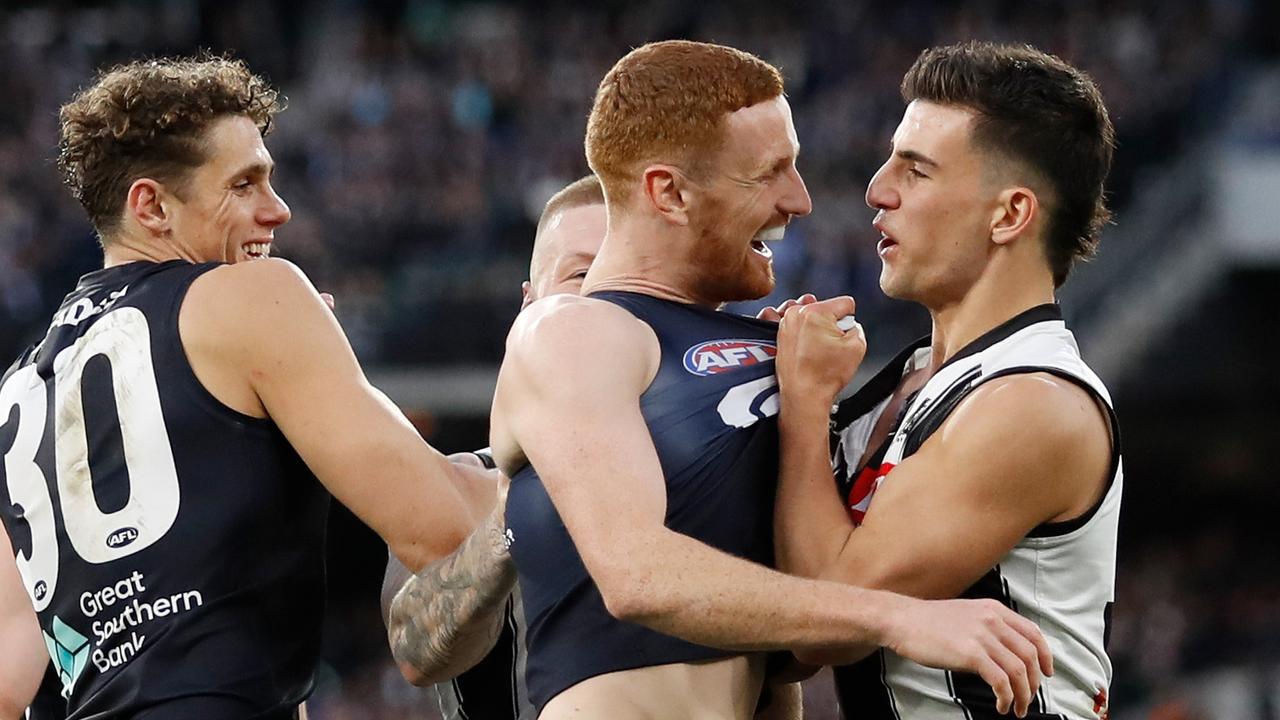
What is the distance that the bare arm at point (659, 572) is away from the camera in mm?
3600

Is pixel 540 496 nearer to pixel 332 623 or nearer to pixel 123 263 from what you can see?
pixel 123 263

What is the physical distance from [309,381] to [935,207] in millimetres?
1575

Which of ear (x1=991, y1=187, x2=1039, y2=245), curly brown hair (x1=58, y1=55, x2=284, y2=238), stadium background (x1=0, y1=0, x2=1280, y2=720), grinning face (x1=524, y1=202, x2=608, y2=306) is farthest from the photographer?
stadium background (x1=0, y1=0, x2=1280, y2=720)

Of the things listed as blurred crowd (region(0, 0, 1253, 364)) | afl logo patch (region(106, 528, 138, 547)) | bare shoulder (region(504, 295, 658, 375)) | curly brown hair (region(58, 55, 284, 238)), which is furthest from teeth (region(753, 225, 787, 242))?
blurred crowd (region(0, 0, 1253, 364))

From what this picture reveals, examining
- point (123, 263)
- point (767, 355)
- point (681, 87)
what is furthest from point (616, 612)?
point (123, 263)

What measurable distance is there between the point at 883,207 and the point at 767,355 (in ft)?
1.77

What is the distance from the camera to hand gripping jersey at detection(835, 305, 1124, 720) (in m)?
4.08

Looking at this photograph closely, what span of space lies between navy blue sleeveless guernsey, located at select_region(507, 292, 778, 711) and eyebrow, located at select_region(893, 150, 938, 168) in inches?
27.4

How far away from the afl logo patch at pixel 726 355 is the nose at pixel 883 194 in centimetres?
48

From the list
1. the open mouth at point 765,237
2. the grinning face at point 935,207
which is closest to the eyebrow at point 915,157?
the grinning face at point 935,207

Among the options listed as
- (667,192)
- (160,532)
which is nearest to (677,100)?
(667,192)

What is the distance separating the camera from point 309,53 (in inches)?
841

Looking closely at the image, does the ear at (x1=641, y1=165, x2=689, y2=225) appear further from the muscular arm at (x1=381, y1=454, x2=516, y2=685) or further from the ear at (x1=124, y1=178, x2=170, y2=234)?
the ear at (x1=124, y1=178, x2=170, y2=234)

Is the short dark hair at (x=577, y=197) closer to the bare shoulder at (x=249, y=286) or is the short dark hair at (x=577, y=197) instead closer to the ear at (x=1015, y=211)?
the bare shoulder at (x=249, y=286)
